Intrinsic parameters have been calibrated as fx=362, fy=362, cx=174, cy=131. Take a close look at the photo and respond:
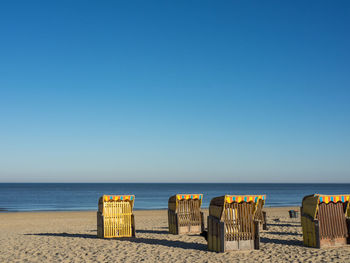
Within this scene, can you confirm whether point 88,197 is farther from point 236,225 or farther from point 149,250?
point 236,225

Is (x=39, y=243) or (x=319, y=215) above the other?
(x=319, y=215)

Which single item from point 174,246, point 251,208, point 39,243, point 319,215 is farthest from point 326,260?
point 39,243

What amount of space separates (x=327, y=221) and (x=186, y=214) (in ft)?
18.0

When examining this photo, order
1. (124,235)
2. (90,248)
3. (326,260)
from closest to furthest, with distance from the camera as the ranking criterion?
(326,260) → (90,248) → (124,235)

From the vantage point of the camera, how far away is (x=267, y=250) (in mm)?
11117

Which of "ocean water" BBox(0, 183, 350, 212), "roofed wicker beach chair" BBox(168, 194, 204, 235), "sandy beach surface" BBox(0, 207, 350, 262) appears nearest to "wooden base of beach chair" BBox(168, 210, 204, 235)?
"roofed wicker beach chair" BBox(168, 194, 204, 235)

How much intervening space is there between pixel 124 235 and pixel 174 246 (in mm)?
2660

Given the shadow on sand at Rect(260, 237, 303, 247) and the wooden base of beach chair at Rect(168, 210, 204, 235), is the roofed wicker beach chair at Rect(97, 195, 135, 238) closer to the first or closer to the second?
the wooden base of beach chair at Rect(168, 210, 204, 235)

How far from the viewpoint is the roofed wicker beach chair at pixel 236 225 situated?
10.7m

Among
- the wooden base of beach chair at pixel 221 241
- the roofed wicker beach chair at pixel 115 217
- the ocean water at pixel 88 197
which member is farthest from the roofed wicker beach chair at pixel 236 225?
the ocean water at pixel 88 197

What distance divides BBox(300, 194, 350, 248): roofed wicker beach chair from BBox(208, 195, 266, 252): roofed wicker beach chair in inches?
69.3

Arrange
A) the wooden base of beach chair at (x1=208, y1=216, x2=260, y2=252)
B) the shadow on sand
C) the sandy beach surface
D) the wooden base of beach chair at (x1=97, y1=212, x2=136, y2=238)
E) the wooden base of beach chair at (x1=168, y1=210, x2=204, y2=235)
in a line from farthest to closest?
the wooden base of beach chair at (x1=168, y1=210, x2=204, y2=235) < the wooden base of beach chair at (x1=97, y1=212, x2=136, y2=238) < the shadow on sand < the wooden base of beach chair at (x1=208, y1=216, x2=260, y2=252) < the sandy beach surface

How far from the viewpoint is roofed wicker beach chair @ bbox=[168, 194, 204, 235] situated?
47.4 ft

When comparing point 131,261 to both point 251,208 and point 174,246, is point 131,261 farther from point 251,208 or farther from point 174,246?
point 251,208
